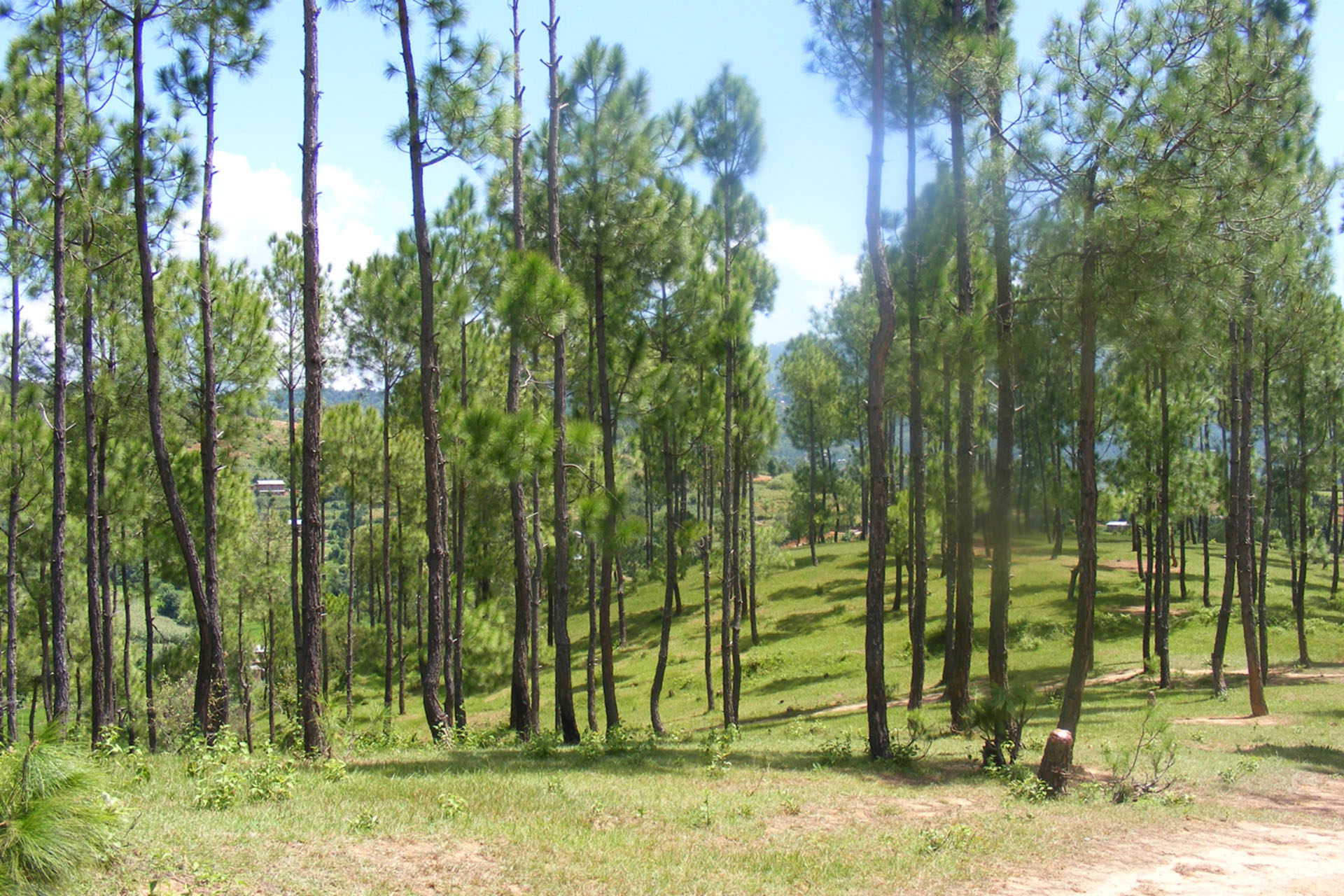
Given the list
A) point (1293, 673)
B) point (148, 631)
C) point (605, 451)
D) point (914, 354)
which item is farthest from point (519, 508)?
point (1293, 673)

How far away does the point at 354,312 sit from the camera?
20359 mm

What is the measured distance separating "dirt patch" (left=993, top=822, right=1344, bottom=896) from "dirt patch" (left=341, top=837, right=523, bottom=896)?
11.1 feet

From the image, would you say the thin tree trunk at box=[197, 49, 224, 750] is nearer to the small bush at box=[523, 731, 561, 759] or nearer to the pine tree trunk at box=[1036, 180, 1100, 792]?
the small bush at box=[523, 731, 561, 759]

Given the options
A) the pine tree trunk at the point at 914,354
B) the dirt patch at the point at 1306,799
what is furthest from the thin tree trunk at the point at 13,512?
the dirt patch at the point at 1306,799

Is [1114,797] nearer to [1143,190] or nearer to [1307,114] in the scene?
[1143,190]

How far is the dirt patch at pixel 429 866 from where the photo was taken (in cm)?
518

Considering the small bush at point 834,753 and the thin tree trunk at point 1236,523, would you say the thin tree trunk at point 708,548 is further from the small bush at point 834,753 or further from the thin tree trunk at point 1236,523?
the thin tree trunk at point 1236,523

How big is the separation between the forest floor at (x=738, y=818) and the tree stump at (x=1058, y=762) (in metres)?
0.27

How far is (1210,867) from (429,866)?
5769mm

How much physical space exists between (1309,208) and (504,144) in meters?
11.1

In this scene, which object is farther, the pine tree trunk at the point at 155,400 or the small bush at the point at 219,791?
the pine tree trunk at the point at 155,400

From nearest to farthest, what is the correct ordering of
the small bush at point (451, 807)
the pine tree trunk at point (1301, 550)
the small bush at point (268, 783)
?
1. the small bush at point (451, 807)
2. the small bush at point (268, 783)
3. the pine tree trunk at point (1301, 550)

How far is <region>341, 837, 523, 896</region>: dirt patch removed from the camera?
5180 mm

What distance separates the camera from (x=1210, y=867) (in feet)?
22.1
